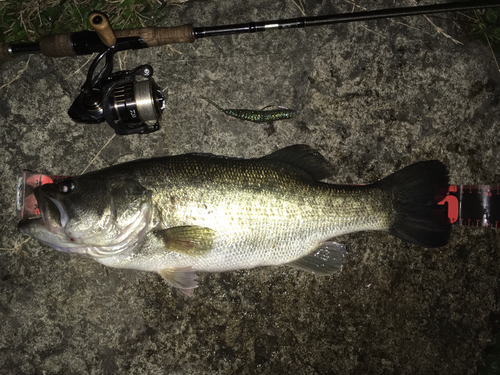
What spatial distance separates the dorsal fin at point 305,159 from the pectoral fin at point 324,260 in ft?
1.83

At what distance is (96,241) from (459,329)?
3008mm

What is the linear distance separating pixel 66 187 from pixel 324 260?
1.91 meters

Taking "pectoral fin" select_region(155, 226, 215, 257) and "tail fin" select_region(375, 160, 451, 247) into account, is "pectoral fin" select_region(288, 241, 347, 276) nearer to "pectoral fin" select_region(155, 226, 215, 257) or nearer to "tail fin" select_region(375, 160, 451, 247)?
"tail fin" select_region(375, 160, 451, 247)

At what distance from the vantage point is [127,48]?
2328 millimetres

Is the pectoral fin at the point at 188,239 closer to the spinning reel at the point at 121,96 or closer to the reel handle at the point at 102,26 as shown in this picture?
the spinning reel at the point at 121,96

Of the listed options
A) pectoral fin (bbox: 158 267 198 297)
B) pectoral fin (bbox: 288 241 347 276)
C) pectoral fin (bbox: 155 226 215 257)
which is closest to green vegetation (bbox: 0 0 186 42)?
pectoral fin (bbox: 155 226 215 257)

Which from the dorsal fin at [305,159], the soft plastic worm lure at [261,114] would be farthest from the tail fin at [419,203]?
the soft plastic worm lure at [261,114]

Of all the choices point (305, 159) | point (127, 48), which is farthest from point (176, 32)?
point (305, 159)

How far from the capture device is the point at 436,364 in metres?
2.70

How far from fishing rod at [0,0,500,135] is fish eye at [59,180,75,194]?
0.52m

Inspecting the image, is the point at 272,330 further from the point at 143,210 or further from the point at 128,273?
the point at 143,210

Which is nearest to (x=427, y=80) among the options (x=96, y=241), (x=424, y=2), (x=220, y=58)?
(x=424, y=2)

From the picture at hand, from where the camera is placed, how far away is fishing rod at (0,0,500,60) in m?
2.34

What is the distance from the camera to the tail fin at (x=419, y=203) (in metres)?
2.40
